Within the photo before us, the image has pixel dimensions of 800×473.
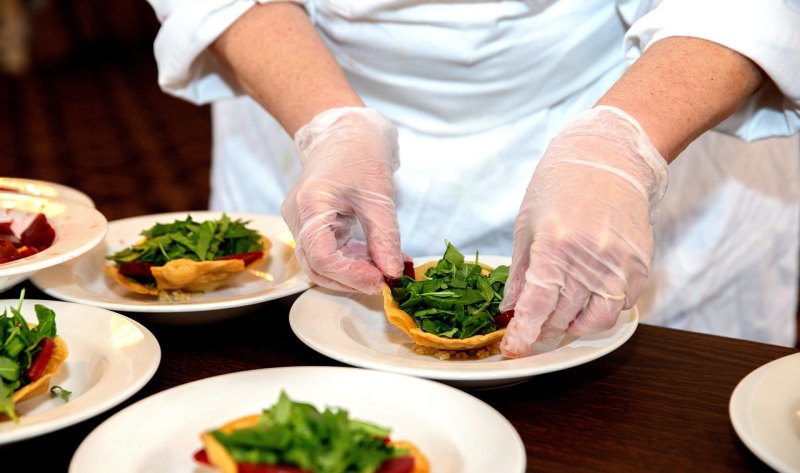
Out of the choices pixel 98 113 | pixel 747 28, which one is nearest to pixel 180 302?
pixel 747 28

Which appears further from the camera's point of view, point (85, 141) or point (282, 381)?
point (85, 141)

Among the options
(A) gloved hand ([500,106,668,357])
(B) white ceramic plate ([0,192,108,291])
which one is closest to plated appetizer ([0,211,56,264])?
(B) white ceramic plate ([0,192,108,291])

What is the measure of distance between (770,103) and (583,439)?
0.78 m

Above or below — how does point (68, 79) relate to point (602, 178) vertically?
below

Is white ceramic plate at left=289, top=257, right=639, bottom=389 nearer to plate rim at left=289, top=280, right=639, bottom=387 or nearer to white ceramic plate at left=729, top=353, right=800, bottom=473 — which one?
plate rim at left=289, top=280, right=639, bottom=387

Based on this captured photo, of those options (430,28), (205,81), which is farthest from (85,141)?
(430,28)

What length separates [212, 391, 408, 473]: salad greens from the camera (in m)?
0.81

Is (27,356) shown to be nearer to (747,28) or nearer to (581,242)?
(581,242)

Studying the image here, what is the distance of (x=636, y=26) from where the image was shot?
4.52 feet

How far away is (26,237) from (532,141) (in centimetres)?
89

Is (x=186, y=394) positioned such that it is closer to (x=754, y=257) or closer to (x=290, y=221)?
(x=290, y=221)

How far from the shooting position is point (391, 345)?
49.2 inches

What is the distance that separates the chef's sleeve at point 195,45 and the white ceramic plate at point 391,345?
567 mm

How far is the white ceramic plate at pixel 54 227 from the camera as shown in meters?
1.21
